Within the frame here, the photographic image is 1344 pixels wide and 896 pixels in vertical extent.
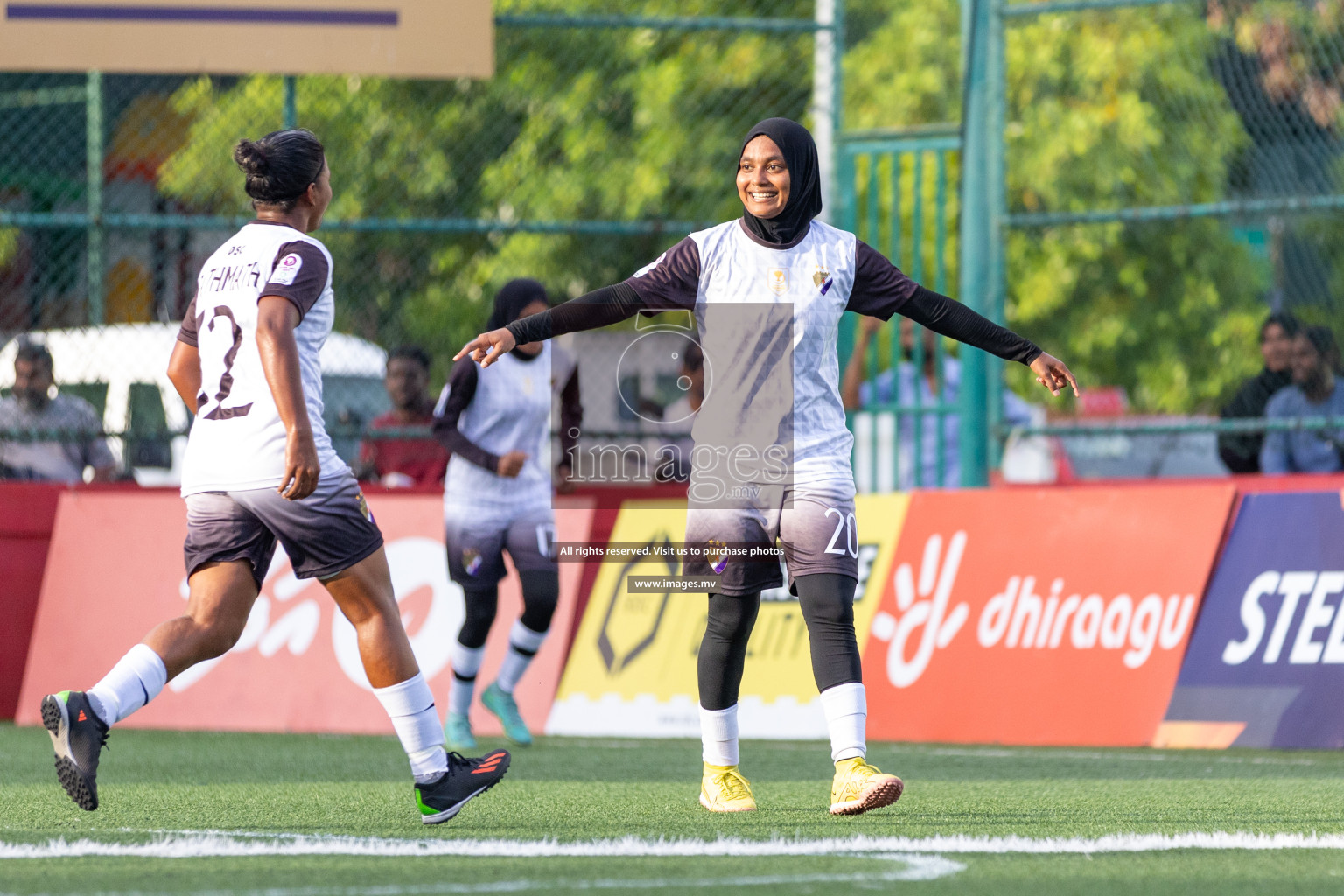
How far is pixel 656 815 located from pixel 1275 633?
3.89 meters

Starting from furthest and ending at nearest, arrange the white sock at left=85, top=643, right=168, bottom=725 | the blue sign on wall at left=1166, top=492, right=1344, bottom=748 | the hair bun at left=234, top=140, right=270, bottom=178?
the blue sign on wall at left=1166, top=492, right=1344, bottom=748
the hair bun at left=234, top=140, right=270, bottom=178
the white sock at left=85, top=643, right=168, bottom=725

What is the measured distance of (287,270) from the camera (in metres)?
5.01

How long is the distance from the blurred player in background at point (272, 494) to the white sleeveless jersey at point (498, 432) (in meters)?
3.12

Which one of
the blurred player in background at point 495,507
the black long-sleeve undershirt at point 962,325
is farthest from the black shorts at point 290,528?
the blurred player in background at point 495,507

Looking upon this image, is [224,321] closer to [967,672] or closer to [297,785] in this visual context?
[297,785]

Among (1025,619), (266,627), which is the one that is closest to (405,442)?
(266,627)

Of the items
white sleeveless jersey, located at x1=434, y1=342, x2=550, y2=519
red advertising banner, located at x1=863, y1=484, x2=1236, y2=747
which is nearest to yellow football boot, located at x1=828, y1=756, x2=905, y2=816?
white sleeveless jersey, located at x1=434, y1=342, x2=550, y2=519

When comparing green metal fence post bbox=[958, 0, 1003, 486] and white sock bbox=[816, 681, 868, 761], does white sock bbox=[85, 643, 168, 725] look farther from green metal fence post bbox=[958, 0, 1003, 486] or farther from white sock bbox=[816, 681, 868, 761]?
green metal fence post bbox=[958, 0, 1003, 486]

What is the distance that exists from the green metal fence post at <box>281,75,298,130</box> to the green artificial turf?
3494mm

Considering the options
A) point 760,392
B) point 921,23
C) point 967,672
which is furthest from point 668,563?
point 921,23

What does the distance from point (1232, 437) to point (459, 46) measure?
15.6 feet

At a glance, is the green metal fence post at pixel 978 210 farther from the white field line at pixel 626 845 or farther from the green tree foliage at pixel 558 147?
the white field line at pixel 626 845

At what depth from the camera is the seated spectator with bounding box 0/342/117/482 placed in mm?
9859

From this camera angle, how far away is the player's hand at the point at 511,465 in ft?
25.9
